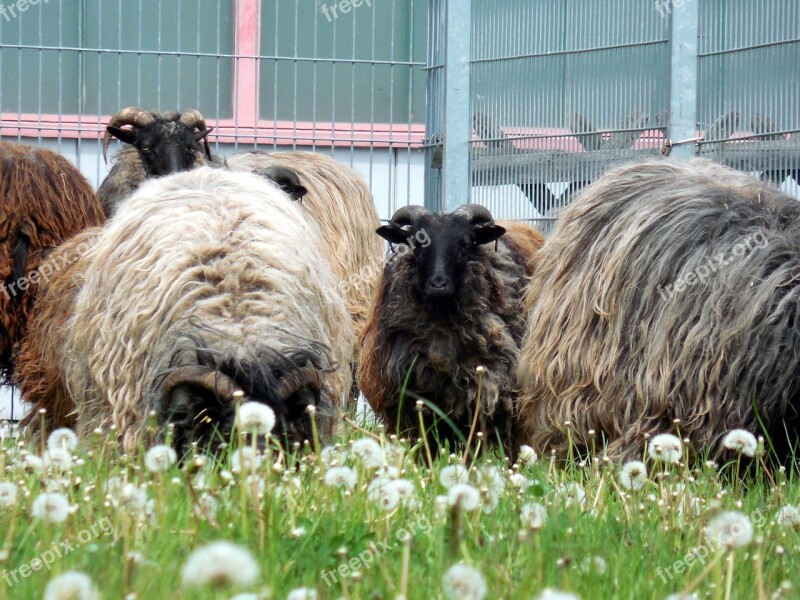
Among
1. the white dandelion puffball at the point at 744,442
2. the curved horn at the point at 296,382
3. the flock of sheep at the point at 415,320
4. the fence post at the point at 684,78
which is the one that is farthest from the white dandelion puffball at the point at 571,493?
the fence post at the point at 684,78

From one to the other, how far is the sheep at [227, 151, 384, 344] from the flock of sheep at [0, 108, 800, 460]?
1.43 meters

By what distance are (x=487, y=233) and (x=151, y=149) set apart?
2.46m

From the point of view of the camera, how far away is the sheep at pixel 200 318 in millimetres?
4656

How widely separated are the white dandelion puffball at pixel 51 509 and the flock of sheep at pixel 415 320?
1793mm

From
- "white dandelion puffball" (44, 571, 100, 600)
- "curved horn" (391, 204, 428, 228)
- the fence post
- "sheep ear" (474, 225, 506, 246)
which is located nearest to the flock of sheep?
"sheep ear" (474, 225, 506, 246)

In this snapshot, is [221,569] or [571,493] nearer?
[221,569]

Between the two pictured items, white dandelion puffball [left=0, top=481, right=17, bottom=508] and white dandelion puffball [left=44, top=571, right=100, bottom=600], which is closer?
white dandelion puffball [left=44, top=571, right=100, bottom=600]

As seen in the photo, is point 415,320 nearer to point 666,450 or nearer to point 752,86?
point 752,86

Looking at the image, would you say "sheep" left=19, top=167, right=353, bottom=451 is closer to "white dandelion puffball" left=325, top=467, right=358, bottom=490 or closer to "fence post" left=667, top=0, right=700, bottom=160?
"white dandelion puffball" left=325, top=467, right=358, bottom=490

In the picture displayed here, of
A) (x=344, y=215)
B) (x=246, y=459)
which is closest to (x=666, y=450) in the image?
(x=246, y=459)

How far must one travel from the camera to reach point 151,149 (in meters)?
8.20

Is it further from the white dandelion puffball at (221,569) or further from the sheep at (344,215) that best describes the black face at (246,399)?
the sheep at (344,215)

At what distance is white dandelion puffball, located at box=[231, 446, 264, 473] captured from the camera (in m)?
2.77

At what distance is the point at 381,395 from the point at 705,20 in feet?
11.2
